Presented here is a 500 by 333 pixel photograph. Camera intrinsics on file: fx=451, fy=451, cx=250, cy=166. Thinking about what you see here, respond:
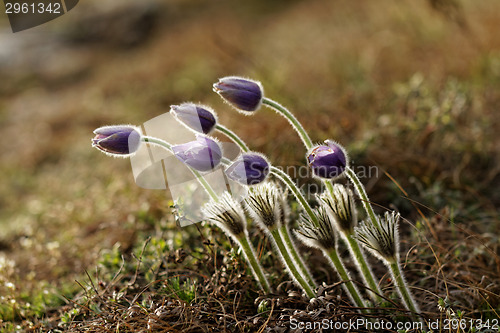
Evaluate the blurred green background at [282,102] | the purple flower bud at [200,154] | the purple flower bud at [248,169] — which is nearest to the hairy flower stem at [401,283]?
the purple flower bud at [248,169]

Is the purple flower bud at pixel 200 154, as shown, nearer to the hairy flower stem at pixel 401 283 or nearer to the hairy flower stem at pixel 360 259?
the hairy flower stem at pixel 360 259

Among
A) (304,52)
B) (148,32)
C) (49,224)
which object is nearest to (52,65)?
(148,32)

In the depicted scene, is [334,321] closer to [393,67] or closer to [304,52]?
[393,67]

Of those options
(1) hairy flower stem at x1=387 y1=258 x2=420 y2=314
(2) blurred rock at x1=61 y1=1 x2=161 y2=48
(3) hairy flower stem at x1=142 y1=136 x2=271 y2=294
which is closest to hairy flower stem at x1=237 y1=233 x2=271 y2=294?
(3) hairy flower stem at x1=142 y1=136 x2=271 y2=294

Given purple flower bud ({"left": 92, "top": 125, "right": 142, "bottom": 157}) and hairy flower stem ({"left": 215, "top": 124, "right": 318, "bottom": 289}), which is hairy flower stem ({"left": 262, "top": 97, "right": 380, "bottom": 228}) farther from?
purple flower bud ({"left": 92, "top": 125, "right": 142, "bottom": 157})

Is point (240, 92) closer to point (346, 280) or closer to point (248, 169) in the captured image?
point (248, 169)
